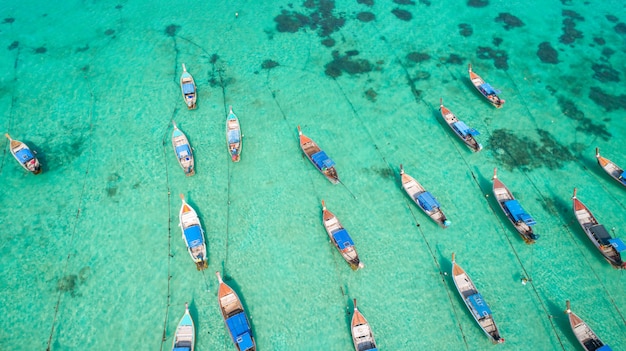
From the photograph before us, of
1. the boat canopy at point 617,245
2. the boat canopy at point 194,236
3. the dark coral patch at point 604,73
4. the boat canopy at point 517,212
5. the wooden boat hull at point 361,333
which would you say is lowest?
the wooden boat hull at point 361,333

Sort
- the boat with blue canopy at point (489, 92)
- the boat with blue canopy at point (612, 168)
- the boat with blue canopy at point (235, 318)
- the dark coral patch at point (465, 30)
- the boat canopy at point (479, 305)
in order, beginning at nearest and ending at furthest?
the boat with blue canopy at point (235, 318), the boat canopy at point (479, 305), the boat with blue canopy at point (612, 168), the boat with blue canopy at point (489, 92), the dark coral patch at point (465, 30)

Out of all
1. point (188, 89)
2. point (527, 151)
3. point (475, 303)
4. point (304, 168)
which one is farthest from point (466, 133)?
point (188, 89)

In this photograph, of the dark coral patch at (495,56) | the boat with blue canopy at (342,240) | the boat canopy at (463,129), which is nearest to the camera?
the boat with blue canopy at (342,240)

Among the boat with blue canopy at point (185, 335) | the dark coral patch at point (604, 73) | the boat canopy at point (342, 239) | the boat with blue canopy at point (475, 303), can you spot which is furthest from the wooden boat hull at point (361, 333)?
the dark coral patch at point (604, 73)

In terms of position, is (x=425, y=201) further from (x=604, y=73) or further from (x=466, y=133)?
(x=604, y=73)

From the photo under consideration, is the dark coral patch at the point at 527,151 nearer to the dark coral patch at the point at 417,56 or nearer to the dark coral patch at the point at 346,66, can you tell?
the dark coral patch at the point at 417,56
